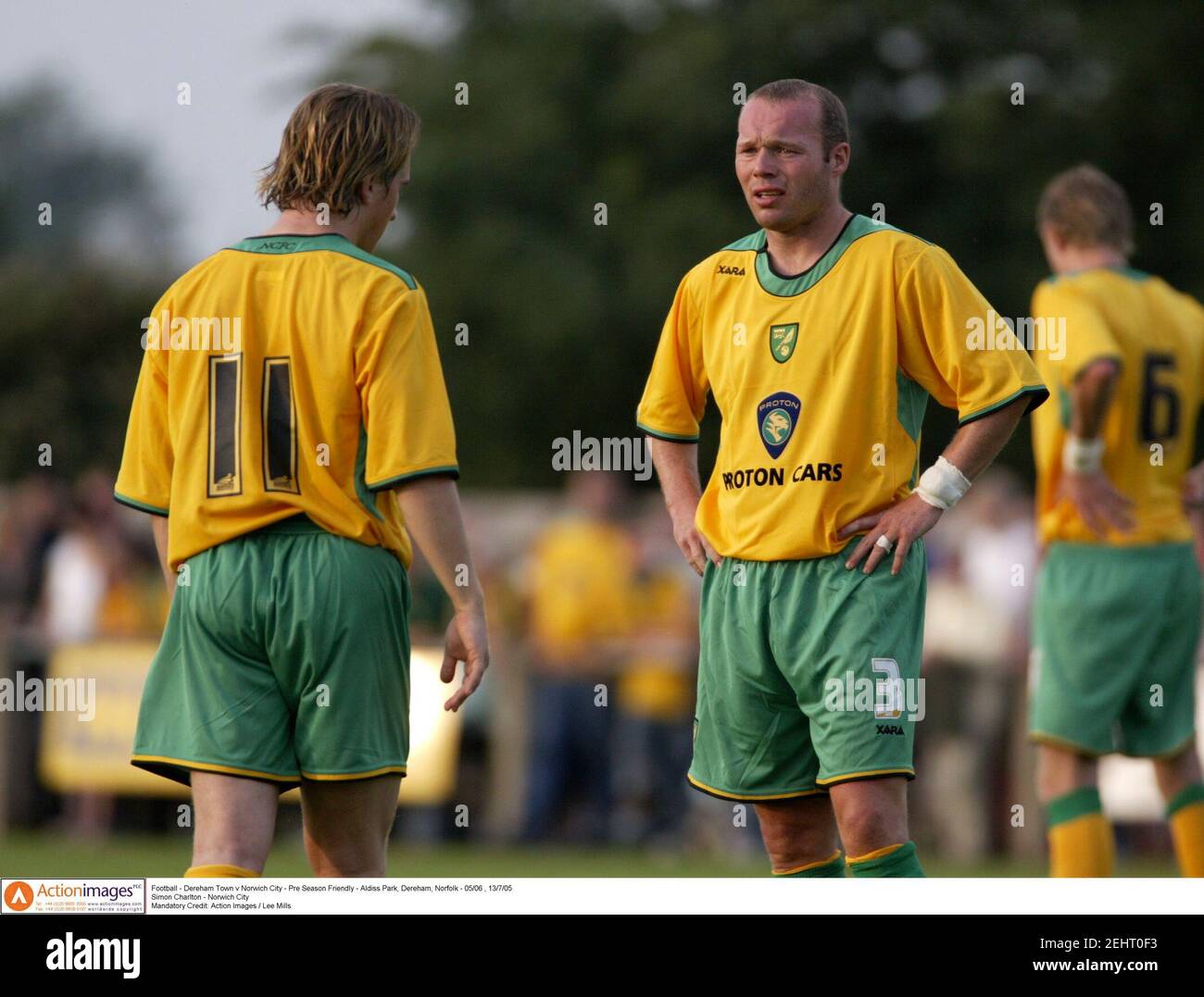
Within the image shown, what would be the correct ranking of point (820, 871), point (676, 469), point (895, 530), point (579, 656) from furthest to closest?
point (579, 656)
point (676, 469)
point (820, 871)
point (895, 530)

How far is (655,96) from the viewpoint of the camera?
19.0 meters

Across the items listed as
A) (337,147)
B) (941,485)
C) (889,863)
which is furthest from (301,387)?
(889,863)

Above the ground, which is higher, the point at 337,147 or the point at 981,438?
the point at 337,147

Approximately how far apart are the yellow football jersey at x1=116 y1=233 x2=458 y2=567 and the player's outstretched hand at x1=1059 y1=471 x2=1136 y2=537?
2782 mm

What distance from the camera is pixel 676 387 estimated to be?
5.51 metres

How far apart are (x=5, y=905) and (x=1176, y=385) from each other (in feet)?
14.4

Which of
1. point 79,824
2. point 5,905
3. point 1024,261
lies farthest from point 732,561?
point 1024,261

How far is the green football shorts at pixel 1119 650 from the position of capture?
6715 mm

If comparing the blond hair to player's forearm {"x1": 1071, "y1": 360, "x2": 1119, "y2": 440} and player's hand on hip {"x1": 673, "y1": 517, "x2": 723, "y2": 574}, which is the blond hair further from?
player's forearm {"x1": 1071, "y1": 360, "x2": 1119, "y2": 440}

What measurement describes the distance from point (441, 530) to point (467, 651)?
31 cm

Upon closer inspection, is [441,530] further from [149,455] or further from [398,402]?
[149,455]

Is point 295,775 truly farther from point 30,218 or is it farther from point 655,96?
point 30,218

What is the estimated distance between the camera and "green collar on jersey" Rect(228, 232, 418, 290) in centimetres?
478

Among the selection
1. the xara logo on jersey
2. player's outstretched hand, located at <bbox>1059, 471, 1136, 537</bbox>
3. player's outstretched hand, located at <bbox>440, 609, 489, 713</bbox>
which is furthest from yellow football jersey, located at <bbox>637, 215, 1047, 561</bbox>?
player's outstretched hand, located at <bbox>1059, 471, 1136, 537</bbox>
